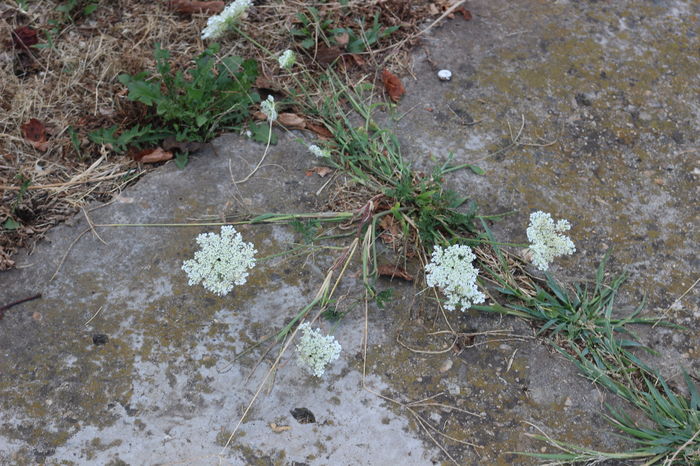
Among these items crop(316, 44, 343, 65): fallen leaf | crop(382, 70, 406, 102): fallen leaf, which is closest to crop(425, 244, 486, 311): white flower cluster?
crop(382, 70, 406, 102): fallen leaf

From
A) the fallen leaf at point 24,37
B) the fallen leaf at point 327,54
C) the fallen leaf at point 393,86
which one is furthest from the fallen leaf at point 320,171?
the fallen leaf at point 24,37

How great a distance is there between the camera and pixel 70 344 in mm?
1920

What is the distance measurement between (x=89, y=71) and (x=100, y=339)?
1.33 m

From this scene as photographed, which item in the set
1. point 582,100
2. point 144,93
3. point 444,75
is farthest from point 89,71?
point 582,100

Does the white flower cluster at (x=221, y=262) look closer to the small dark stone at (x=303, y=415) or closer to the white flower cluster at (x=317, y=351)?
the white flower cluster at (x=317, y=351)

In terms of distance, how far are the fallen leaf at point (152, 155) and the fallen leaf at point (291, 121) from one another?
47cm

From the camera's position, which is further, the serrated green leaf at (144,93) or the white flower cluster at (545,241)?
the serrated green leaf at (144,93)

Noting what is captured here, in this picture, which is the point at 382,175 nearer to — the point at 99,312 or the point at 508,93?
the point at 508,93

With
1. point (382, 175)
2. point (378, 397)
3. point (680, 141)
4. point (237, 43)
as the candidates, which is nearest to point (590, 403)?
point (378, 397)

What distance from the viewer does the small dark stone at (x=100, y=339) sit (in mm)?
1925

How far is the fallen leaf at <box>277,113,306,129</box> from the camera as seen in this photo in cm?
251

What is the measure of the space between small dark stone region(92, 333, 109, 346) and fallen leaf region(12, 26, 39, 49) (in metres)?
1.55

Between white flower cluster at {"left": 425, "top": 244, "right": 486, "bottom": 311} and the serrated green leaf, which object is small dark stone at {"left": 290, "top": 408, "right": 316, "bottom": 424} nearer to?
white flower cluster at {"left": 425, "top": 244, "right": 486, "bottom": 311}

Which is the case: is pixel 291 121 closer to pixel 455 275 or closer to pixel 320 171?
pixel 320 171
